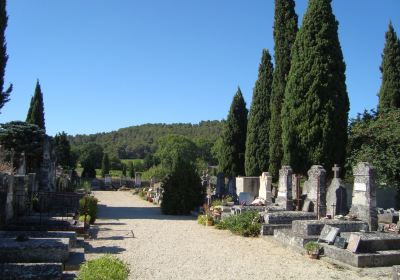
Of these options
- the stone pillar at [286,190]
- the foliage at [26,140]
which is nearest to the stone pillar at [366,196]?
the stone pillar at [286,190]

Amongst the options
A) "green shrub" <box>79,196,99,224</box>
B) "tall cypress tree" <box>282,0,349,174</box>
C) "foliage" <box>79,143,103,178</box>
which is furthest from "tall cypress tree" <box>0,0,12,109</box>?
"foliage" <box>79,143,103,178</box>

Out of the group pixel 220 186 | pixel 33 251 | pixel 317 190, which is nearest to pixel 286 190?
pixel 317 190

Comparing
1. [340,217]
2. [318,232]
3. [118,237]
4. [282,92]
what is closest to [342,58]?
[282,92]

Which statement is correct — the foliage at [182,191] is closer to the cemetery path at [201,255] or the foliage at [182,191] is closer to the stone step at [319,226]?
the cemetery path at [201,255]

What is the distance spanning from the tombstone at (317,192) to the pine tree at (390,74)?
12277 millimetres

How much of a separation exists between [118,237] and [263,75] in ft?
62.1

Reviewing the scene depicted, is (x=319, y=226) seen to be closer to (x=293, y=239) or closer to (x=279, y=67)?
(x=293, y=239)

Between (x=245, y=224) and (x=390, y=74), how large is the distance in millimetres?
18439

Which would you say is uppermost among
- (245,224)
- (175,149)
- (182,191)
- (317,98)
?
(175,149)

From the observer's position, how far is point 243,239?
13.4m

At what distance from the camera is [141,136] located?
111 m

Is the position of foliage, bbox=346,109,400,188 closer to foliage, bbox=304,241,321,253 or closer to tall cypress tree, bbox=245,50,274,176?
tall cypress tree, bbox=245,50,274,176

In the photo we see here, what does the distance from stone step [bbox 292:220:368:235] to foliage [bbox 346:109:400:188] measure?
8.19m

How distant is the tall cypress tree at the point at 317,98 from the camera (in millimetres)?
20453
